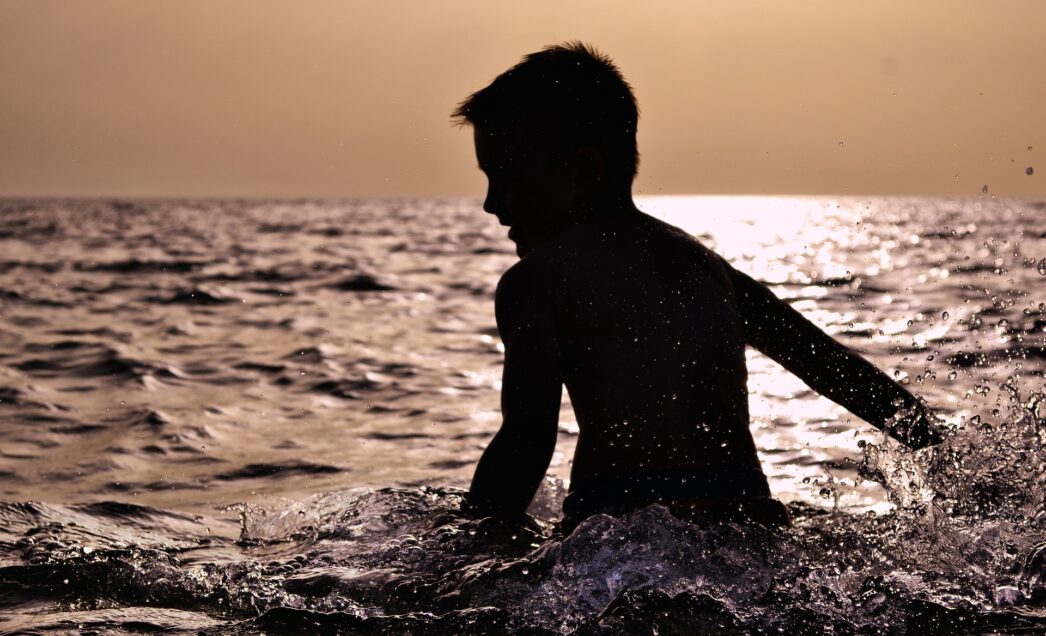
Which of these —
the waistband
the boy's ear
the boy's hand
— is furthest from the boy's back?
the boy's hand

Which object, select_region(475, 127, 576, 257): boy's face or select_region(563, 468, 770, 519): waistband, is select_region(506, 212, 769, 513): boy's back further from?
select_region(475, 127, 576, 257): boy's face

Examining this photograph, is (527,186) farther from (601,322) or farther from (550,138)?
(601,322)

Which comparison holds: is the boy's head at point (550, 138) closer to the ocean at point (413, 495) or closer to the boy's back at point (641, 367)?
the boy's back at point (641, 367)

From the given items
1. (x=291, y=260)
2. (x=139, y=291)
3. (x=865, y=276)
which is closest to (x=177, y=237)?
(x=291, y=260)

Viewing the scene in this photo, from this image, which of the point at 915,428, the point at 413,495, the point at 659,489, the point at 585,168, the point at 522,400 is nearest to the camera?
the point at 659,489

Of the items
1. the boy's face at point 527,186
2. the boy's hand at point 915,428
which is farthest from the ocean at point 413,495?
the boy's face at point 527,186

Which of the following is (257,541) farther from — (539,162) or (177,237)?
(177,237)

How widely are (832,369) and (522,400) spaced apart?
2.91 feet

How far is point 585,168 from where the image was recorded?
8.83ft

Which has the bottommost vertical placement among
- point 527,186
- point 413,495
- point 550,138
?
point 413,495

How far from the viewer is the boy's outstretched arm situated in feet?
9.55

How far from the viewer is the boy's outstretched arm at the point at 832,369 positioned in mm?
2912

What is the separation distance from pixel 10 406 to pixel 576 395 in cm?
457

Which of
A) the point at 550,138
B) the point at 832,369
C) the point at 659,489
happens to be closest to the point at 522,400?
the point at 659,489
